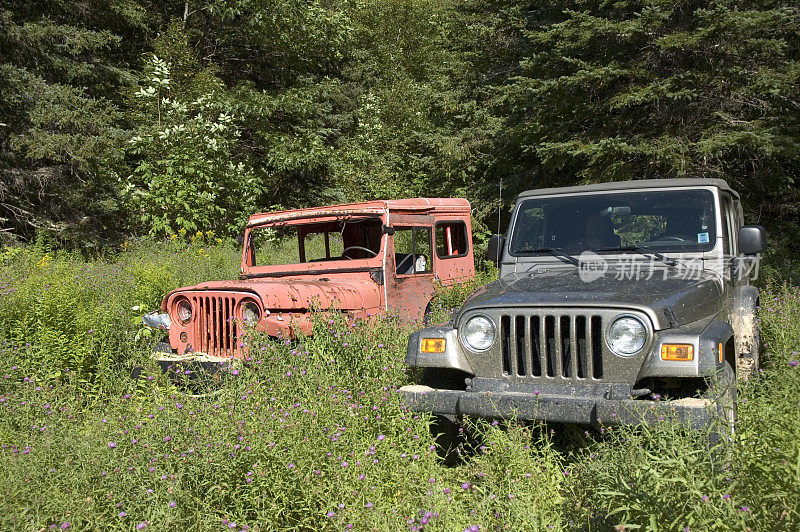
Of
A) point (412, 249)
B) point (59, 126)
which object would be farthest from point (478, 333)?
point (59, 126)

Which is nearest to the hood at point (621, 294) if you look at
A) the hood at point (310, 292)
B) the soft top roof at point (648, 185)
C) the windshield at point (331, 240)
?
the soft top roof at point (648, 185)

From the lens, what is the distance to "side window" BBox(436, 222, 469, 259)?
307 inches

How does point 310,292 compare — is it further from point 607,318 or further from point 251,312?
point 607,318

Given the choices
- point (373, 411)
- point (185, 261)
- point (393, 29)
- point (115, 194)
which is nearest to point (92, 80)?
point (115, 194)

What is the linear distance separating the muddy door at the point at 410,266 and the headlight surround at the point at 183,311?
195cm

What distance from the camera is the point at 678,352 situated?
3.45 meters

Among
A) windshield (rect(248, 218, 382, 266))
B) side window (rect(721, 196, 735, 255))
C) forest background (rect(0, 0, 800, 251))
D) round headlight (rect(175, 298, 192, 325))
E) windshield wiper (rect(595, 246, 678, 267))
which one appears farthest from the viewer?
forest background (rect(0, 0, 800, 251))

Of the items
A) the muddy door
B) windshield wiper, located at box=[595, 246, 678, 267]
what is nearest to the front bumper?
windshield wiper, located at box=[595, 246, 678, 267]

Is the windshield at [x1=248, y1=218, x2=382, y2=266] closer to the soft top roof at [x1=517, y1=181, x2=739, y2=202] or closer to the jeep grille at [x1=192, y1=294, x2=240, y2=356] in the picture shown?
the jeep grille at [x1=192, y1=294, x2=240, y2=356]

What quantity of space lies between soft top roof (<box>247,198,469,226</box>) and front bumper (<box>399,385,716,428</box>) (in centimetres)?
276

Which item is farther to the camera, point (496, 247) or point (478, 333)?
point (496, 247)

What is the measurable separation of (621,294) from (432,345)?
125 centimetres

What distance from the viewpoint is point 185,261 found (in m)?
9.80

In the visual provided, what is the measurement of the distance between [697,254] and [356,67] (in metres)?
28.3
